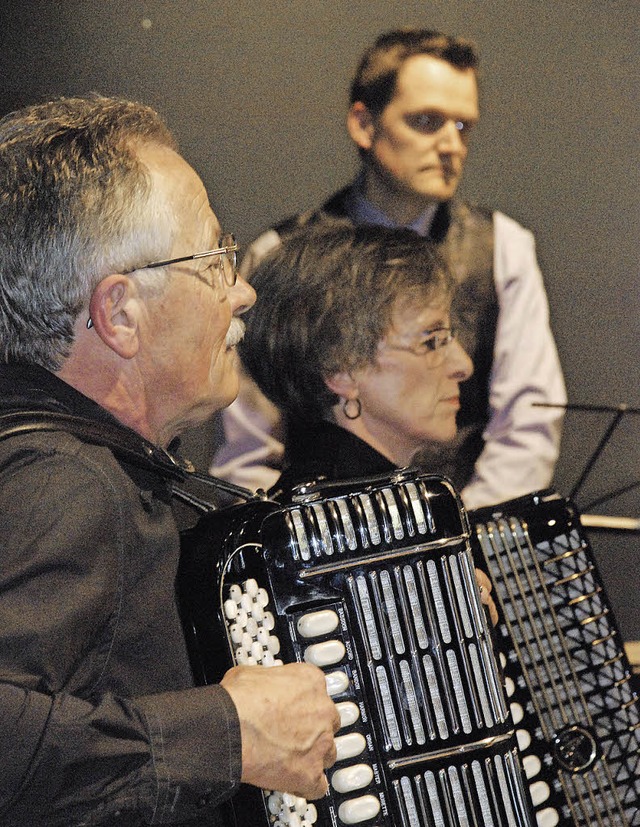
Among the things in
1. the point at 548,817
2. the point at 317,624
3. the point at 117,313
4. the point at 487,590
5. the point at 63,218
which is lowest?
the point at 548,817

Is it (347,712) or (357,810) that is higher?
(347,712)

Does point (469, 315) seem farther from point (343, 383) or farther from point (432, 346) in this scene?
point (343, 383)

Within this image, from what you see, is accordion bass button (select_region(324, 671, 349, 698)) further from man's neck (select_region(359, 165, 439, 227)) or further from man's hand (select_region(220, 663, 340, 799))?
man's neck (select_region(359, 165, 439, 227))

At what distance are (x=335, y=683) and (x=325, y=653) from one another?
4 centimetres

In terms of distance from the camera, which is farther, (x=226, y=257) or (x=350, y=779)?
(x=226, y=257)

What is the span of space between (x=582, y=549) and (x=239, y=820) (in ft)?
2.84

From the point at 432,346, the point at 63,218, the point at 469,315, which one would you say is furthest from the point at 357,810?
the point at 469,315

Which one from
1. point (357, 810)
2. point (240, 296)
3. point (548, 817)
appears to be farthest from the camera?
point (548, 817)

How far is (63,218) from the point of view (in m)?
1.34

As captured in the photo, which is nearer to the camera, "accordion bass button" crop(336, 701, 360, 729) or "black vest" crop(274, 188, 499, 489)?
"accordion bass button" crop(336, 701, 360, 729)

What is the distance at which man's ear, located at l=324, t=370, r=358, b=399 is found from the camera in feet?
7.20

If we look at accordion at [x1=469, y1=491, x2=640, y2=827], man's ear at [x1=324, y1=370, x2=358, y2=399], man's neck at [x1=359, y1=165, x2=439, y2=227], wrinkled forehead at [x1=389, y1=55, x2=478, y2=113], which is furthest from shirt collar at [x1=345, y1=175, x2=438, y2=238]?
accordion at [x1=469, y1=491, x2=640, y2=827]

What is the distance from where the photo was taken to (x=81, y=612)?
1122mm

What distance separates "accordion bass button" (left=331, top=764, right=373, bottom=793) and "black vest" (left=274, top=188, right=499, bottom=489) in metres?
1.33
